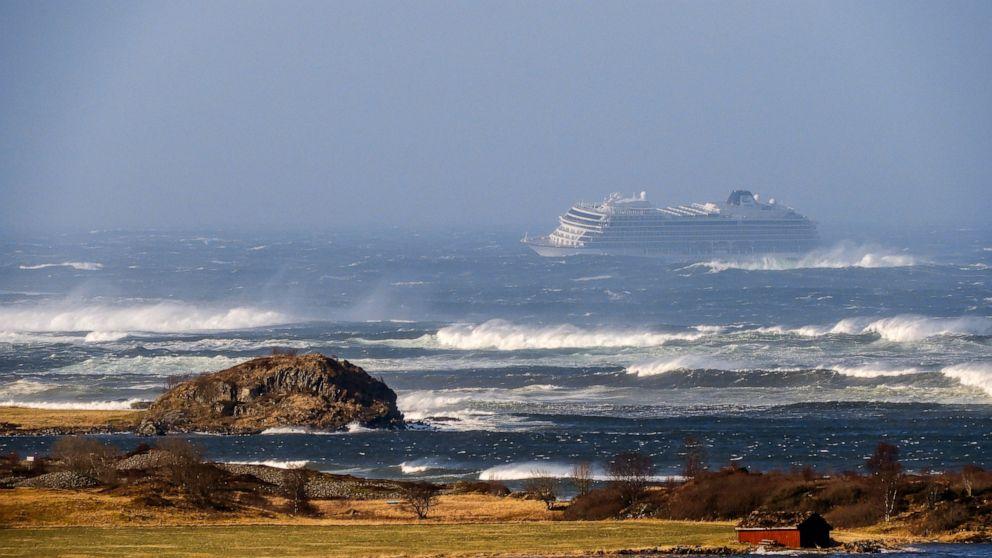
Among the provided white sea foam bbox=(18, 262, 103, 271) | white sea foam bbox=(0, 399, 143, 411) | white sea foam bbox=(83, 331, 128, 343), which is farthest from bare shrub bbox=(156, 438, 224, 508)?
white sea foam bbox=(18, 262, 103, 271)

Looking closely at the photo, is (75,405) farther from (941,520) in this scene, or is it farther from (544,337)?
(941,520)

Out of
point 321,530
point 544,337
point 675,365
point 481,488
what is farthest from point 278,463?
point 544,337

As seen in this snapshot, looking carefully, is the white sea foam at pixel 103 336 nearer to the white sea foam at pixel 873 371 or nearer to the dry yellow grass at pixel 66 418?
the dry yellow grass at pixel 66 418

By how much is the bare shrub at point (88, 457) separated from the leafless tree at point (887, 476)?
20097mm

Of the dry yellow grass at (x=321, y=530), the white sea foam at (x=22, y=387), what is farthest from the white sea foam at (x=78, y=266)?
the dry yellow grass at (x=321, y=530)

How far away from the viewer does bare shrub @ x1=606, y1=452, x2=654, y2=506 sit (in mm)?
40469

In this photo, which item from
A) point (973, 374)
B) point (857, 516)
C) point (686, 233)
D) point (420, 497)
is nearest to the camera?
point (857, 516)

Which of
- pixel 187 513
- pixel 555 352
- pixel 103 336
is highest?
pixel 103 336

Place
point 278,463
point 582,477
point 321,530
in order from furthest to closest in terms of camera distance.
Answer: point 278,463 < point 582,477 < point 321,530

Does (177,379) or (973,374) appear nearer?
(973,374)

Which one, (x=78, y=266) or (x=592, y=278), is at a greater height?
(x=78, y=266)

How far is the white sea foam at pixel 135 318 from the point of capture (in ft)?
323

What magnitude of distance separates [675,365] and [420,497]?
32600 millimetres

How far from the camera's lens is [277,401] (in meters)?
57.6
